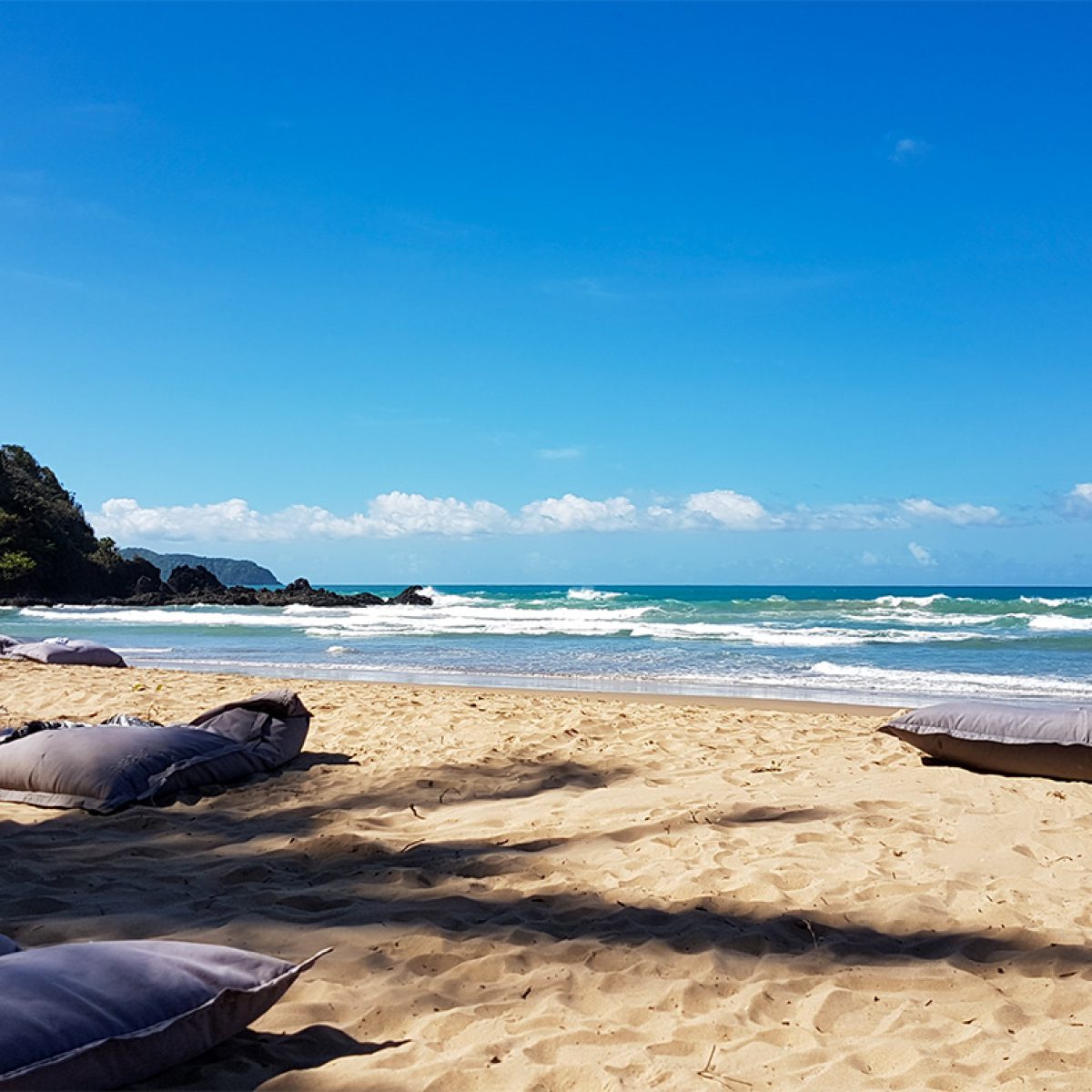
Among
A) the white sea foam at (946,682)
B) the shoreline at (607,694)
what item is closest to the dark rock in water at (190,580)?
the shoreline at (607,694)

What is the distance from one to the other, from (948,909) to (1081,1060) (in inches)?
48.1

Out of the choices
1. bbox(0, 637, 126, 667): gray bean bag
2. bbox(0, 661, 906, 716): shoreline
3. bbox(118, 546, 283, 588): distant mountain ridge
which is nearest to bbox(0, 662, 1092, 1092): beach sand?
bbox(0, 661, 906, 716): shoreline

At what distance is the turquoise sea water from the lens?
14062 millimetres

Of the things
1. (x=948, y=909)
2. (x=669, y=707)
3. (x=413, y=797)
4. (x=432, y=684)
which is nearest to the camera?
(x=948, y=909)

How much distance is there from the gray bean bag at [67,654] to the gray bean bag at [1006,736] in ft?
37.5

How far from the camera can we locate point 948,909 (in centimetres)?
399

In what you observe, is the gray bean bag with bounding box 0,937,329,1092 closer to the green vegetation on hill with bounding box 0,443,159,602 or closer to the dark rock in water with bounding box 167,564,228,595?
the green vegetation on hill with bounding box 0,443,159,602

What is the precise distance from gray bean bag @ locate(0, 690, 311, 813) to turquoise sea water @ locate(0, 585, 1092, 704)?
281 inches

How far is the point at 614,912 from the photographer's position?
12.9 ft

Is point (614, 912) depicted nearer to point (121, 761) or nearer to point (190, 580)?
point (121, 761)

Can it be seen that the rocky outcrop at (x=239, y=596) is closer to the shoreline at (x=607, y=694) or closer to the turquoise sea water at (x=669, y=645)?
the turquoise sea water at (x=669, y=645)

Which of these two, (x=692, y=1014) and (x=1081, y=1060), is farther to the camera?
(x=692, y=1014)

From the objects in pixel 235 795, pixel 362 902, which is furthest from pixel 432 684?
pixel 362 902

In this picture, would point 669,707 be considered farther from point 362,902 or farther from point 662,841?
point 362,902
